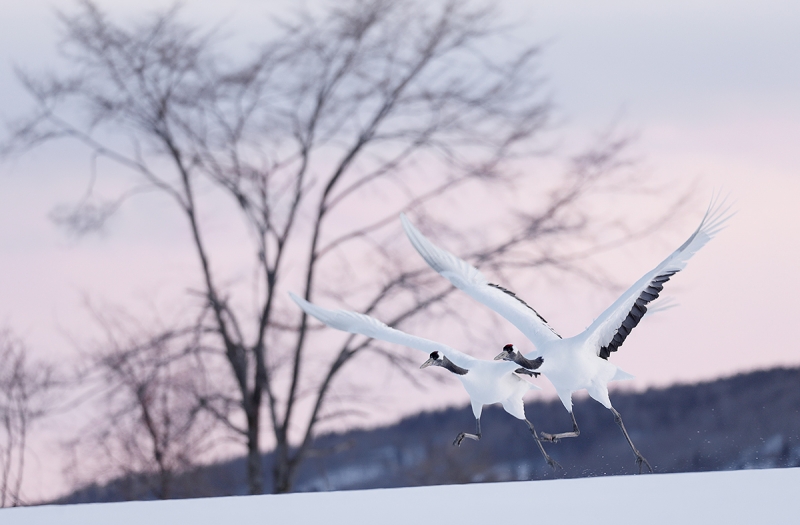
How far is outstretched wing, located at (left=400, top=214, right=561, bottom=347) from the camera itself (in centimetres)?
254

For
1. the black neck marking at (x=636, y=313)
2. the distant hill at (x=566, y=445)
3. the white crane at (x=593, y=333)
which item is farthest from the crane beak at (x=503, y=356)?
the distant hill at (x=566, y=445)

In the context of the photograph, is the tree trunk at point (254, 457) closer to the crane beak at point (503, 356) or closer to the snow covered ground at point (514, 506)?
the snow covered ground at point (514, 506)

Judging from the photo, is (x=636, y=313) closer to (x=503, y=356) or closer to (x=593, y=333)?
(x=593, y=333)

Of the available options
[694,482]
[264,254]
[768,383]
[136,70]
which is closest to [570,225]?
[768,383]

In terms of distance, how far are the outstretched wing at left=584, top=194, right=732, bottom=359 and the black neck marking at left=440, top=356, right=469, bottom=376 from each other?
35cm

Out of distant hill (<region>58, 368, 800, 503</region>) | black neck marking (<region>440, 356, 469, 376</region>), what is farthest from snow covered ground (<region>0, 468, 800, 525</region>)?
distant hill (<region>58, 368, 800, 503</region>)

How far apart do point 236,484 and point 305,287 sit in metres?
1.12

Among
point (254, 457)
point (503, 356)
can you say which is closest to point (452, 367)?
point (503, 356)

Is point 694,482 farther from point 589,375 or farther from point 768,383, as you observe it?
point 768,383

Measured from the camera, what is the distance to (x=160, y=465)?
16.2 ft

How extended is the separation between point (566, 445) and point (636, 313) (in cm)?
231

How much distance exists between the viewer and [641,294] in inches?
98.7

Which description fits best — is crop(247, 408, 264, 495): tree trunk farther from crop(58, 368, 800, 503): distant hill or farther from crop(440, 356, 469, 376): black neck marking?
crop(440, 356, 469, 376): black neck marking

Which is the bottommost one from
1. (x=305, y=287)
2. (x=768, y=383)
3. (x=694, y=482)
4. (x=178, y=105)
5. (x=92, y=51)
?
(x=694, y=482)
